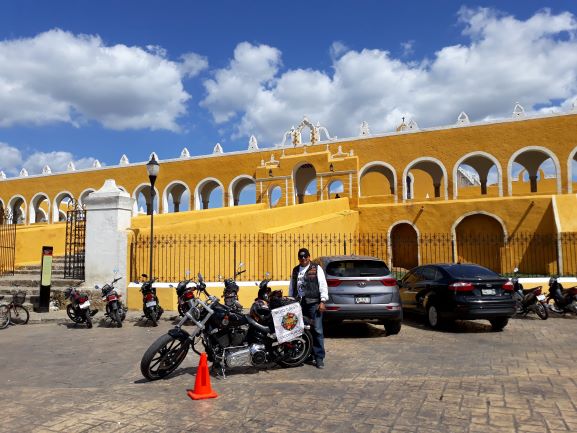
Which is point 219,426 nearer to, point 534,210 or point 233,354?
point 233,354

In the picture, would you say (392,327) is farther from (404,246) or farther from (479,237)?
(404,246)

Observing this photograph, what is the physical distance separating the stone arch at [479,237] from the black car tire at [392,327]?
14.1 m

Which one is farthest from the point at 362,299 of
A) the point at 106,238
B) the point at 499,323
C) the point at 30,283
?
the point at 30,283

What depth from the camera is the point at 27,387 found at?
17.8 feet

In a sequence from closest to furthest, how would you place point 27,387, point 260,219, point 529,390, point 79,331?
1. point 529,390
2. point 27,387
3. point 79,331
4. point 260,219

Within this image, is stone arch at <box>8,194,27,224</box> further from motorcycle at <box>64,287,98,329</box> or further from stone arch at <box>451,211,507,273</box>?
stone arch at <box>451,211,507,273</box>

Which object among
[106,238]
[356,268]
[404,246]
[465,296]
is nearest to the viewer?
[356,268]

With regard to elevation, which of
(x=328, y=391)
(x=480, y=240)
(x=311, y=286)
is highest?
(x=480, y=240)

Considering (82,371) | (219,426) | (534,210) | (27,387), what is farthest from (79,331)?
(534,210)

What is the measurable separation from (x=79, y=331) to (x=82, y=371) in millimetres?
3555

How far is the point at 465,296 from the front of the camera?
864 cm

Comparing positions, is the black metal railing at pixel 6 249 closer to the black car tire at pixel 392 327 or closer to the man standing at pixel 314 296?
the man standing at pixel 314 296

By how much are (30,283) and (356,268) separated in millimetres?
9297

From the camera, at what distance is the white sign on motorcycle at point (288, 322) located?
19.6ft
